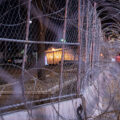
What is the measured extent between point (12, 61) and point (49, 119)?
121 inches

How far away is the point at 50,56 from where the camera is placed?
782cm

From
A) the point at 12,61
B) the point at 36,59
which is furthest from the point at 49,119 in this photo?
the point at 36,59

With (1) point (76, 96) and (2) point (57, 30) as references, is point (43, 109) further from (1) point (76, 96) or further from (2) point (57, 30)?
(2) point (57, 30)

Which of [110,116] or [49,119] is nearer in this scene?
[49,119]

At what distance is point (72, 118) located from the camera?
139 inches

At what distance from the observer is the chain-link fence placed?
319cm

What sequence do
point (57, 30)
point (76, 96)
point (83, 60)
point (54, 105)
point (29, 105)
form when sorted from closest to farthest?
point (29, 105) < point (54, 105) < point (76, 96) < point (83, 60) < point (57, 30)

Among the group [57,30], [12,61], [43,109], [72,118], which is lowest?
[72,118]

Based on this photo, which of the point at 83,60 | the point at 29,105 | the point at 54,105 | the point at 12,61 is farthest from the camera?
the point at 12,61

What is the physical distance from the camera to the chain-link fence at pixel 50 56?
3185 mm

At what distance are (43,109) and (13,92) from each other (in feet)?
6.27

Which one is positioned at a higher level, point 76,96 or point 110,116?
point 76,96

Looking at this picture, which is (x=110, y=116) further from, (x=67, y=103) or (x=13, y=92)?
(x=13, y=92)

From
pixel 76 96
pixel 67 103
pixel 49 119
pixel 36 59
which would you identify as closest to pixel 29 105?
pixel 49 119
